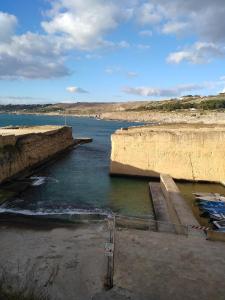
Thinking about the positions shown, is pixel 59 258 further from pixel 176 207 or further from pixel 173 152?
pixel 173 152

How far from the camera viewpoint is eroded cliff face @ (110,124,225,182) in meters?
26.6

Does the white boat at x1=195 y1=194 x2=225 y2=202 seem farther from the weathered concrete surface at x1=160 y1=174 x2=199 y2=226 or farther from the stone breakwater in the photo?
the stone breakwater

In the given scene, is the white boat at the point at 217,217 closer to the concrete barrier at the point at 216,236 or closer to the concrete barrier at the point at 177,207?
the concrete barrier at the point at 177,207

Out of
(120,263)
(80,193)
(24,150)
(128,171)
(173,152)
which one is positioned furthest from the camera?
(24,150)

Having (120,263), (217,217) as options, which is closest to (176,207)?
(217,217)

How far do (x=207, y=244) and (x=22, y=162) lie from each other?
18.9 meters

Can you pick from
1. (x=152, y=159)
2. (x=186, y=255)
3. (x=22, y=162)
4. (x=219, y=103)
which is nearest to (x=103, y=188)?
(x=152, y=159)

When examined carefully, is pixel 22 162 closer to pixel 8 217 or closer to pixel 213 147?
pixel 8 217

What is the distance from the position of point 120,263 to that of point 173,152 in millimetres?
16275

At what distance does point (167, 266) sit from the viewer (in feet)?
38.6

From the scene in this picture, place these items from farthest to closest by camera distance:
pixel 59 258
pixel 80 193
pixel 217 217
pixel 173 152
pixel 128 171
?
pixel 128 171
pixel 173 152
pixel 80 193
pixel 217 217
pixel 59 258

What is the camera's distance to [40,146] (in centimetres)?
3453

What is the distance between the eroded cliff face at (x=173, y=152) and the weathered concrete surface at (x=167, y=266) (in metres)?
12.9

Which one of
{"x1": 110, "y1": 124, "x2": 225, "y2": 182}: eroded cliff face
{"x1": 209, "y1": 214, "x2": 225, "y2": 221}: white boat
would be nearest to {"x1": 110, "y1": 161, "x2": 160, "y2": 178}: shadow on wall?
{"x1": 110, "y1": 124, "x2": 225, "y2": 182}: eroded cliff face
